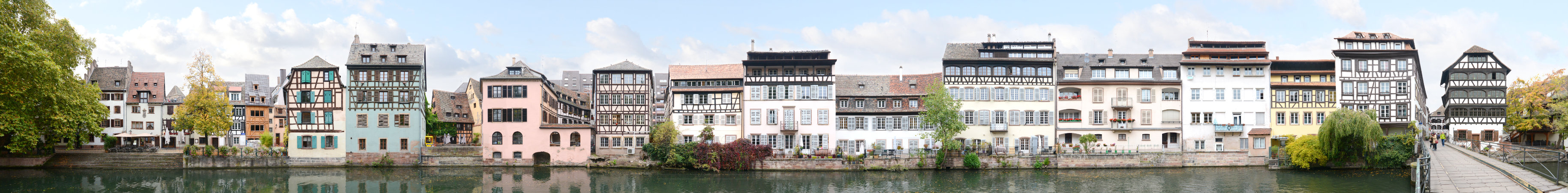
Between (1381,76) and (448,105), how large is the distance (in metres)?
53.2

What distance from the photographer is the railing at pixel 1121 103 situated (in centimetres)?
5244

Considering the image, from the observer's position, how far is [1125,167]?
47875mm

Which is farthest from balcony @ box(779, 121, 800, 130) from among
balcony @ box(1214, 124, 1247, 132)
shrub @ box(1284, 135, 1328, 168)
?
shrub @ box(1284, 135, 1328, 168)

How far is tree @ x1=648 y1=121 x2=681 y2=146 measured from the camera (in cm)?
4853

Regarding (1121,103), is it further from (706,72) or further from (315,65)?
(315,65)

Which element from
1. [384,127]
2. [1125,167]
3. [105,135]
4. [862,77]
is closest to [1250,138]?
[1125,167]

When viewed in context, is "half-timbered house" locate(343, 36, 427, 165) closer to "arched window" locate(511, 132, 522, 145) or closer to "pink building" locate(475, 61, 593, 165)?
"pink building" locate(475, 61, 593, 165)

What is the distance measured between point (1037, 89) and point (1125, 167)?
7.05 m

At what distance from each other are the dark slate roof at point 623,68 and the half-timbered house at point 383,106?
8.88m

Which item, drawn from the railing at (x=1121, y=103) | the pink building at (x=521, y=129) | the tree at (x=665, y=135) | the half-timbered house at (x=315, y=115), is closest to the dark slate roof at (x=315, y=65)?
the half-timbered house at (x=315, y=115)

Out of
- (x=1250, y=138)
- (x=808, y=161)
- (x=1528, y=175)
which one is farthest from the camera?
(x=1250, y=138)

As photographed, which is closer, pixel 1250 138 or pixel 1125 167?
pixel 1125 167

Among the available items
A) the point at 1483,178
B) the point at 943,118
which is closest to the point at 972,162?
the point at 943,118

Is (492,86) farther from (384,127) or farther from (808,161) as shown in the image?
(808,161)
